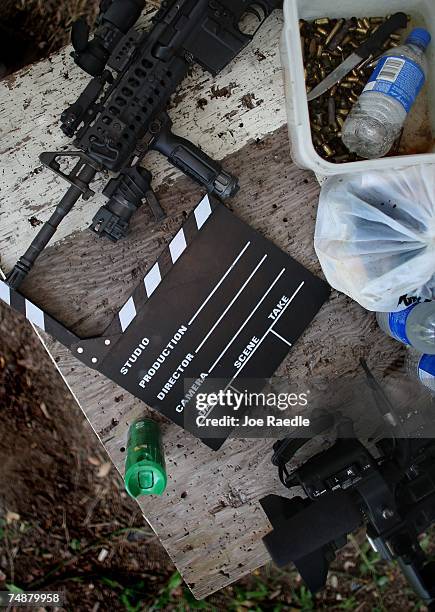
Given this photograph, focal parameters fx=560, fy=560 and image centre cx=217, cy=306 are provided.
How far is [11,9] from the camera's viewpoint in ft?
5.04

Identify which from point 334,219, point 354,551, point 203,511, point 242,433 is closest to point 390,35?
point 334,219

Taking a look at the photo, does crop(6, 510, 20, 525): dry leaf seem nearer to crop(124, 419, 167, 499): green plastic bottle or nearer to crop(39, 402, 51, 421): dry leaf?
crop(39, 402, 51, 421): dry leaf

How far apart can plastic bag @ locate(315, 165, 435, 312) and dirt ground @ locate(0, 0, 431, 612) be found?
40.0 inches

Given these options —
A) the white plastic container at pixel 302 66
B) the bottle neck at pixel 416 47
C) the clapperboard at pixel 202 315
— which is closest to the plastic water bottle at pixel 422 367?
the clapperboard at pixel 202 315

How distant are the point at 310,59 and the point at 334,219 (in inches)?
15.0

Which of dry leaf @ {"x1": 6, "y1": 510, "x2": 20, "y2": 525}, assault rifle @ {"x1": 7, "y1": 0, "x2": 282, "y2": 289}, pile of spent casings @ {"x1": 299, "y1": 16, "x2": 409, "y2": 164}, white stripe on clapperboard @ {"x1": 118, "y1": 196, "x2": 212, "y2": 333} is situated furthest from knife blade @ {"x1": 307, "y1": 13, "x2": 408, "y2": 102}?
dry leaf @ {"x1": 6, "y1": 510, "x2": 20, "y2": 525}

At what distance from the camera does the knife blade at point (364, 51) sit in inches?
47.0

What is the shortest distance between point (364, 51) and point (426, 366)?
68 centimetres

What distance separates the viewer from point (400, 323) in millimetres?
1161

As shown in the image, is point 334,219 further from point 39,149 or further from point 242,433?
point 39,149

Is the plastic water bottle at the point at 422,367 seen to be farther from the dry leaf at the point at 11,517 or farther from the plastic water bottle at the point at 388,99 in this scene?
the dry leaf at the point at 11,517

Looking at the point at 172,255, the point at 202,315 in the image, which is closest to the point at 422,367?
the point at 202,315

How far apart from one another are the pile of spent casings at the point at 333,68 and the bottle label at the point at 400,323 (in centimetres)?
35

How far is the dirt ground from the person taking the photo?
1.75 meters
